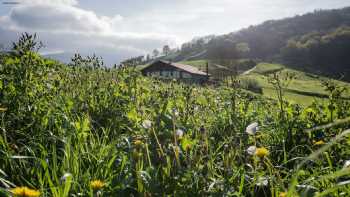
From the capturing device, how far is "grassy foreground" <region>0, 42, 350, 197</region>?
88.6 inches

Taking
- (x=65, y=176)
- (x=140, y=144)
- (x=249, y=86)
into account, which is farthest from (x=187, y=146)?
(x=249, y=86)

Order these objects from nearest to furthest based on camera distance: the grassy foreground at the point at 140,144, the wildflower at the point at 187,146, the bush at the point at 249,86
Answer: the grassy foreground at the point at 140,144, the wildflower at the point at 187,146, the bush at the point at 249,86

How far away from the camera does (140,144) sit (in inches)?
94.2

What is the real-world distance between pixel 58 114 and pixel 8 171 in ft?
2.84

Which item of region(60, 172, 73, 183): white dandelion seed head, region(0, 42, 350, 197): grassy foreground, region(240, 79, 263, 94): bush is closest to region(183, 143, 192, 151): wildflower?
region(0, 42, 350, 197): grassy foreground

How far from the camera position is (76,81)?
4.75 meters

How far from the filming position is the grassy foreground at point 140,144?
225cm

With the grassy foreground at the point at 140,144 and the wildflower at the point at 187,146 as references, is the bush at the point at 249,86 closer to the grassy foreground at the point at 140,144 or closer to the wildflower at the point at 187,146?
the grassy foreground at the point at 140,144

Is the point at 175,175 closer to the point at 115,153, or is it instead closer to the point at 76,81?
the point at 115,153

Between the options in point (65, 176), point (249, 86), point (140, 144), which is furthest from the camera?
point (249, 86)

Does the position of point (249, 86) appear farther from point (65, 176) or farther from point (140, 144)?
point (65, 176)

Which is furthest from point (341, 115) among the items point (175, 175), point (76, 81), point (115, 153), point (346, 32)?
point (346, 32)

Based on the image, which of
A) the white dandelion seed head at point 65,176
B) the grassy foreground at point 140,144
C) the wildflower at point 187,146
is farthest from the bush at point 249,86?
the white dandelion seed head at point 65,176

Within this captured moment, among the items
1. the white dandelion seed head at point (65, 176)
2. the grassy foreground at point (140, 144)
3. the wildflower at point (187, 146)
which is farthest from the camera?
the wildflower at point (187, 146)
